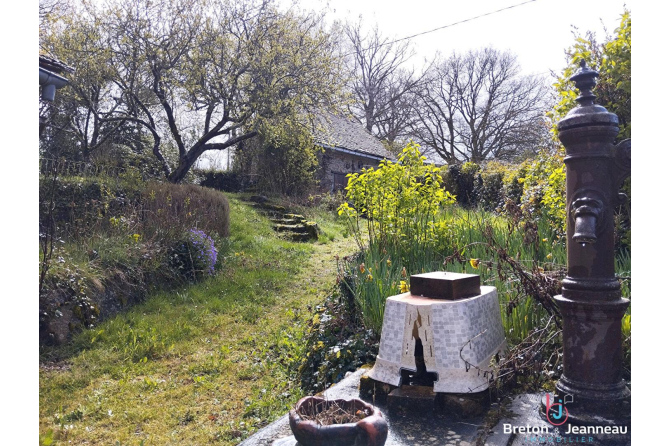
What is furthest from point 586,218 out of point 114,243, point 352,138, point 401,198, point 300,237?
point 352,138

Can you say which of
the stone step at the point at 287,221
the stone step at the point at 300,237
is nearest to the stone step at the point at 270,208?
the stone step at the point at 287,221

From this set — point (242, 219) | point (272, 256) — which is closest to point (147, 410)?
point (272, 256)

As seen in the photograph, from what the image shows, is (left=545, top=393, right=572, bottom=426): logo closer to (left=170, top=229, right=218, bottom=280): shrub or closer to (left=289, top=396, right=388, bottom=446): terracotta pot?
(left=289, top=396, right=388, bottom=446): terracotta pot

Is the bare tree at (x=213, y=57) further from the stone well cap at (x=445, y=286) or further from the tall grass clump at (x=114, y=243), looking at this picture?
the stone well cap at (x=445, y=286)

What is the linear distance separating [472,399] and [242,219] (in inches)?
358

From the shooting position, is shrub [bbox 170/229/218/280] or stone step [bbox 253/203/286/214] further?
stone step [bbox 253/203/286/214]

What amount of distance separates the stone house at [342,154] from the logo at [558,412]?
43.3 feet

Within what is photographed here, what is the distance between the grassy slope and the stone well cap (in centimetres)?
142

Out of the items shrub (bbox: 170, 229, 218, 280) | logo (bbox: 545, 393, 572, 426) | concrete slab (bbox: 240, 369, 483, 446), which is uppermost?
shrub (bbox: 170, 229, 218, 280)

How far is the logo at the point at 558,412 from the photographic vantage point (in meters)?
1.91

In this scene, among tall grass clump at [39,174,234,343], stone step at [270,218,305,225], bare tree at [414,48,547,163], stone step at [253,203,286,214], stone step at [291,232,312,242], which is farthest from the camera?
bare tree at [414,48,547,163]

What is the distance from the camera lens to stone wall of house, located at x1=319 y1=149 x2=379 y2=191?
16391mm

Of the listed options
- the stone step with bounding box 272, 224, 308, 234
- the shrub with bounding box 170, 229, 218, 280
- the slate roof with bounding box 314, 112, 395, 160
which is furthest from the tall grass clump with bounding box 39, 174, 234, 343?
the slate roof with bounding box 314, 112, 395, 160
